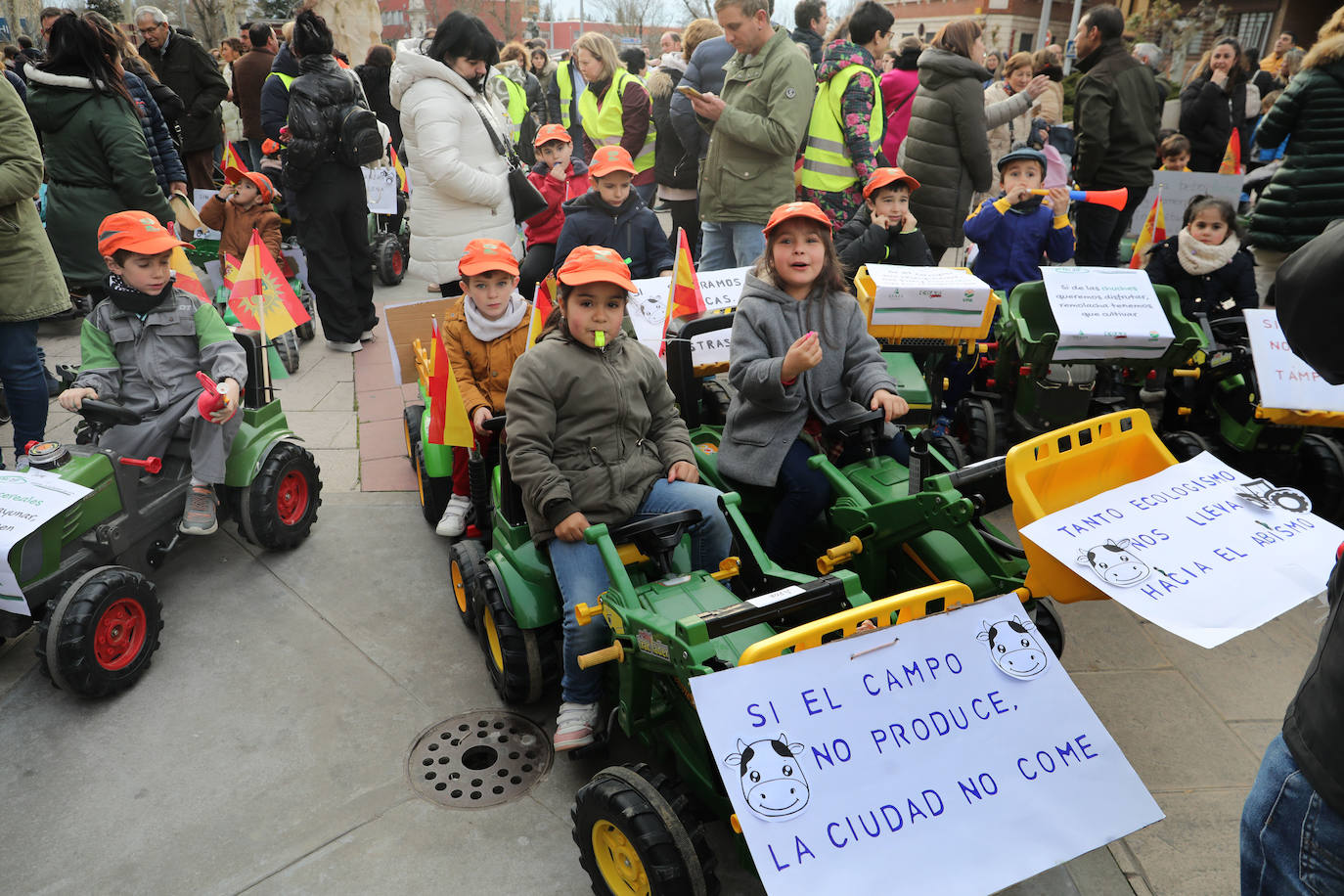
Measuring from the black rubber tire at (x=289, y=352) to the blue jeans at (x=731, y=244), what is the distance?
10.7 feet

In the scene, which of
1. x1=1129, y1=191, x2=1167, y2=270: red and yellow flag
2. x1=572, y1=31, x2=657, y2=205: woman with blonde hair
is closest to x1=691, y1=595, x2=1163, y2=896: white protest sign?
x1=1129, y1=191, x2=1167, y2=270: red and yellow flag

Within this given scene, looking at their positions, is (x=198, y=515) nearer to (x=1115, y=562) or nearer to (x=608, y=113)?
(x=1115, y=562)

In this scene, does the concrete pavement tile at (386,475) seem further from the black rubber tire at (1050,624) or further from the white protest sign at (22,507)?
the black rubber tire at (1050,624)

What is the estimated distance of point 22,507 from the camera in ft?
10.9

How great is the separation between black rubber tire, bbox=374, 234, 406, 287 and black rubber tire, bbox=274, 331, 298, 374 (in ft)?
6.93

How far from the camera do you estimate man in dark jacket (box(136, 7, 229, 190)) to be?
9109 millimetres

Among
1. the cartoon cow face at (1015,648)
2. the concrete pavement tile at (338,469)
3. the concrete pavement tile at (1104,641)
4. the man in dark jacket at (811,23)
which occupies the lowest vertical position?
the concrete pavement tile at (1104,641)

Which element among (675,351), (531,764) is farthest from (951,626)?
(675,351)

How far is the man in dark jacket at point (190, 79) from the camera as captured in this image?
9.11 meters

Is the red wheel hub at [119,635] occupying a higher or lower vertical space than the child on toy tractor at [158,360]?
lower

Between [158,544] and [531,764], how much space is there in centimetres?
210

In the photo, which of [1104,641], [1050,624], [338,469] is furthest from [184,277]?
[1104,641]

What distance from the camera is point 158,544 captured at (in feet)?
13.3

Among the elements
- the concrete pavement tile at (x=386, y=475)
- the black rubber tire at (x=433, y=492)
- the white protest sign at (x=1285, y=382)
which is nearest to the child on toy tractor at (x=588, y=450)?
the black rubber tire at (x=433, y=492)
